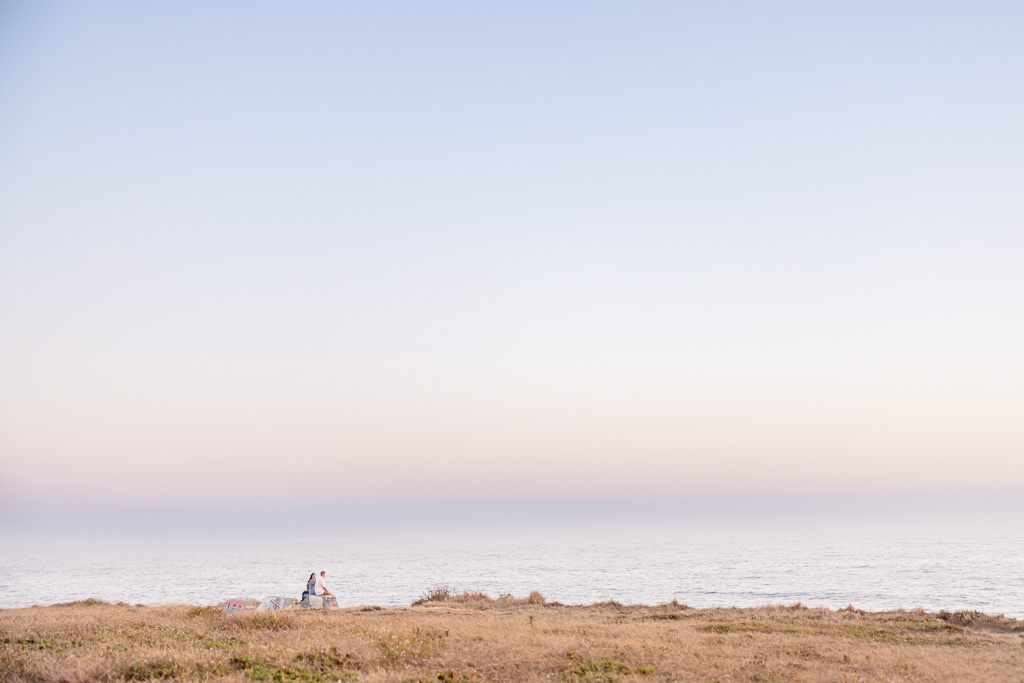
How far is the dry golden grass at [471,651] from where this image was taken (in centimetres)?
1507

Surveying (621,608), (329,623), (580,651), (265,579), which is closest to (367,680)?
(580,651)

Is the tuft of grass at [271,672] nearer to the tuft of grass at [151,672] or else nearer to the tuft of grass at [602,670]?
the tuft of grass at [151,672]

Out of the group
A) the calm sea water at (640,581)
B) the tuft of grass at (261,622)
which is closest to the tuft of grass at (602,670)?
the tuft of grass at (261,622)

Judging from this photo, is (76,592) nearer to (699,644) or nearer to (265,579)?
(265,579)

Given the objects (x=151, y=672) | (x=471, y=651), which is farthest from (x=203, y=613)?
(x=471, y=651)

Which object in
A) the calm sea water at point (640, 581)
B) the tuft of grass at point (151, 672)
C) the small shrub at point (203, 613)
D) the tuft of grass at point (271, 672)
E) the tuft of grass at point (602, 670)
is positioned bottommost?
the calm sea water at point (640, 581)

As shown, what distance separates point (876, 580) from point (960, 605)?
2259cm

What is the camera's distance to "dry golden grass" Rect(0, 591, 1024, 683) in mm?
15070

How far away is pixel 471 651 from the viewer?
17.9 meters

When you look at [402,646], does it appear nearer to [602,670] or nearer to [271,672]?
[271,672]

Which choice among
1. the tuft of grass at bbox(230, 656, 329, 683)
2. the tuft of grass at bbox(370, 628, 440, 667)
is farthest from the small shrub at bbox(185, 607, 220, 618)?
the tuft of grass at bbox(230, 656, 329, 683)

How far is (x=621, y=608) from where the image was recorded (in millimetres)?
38281

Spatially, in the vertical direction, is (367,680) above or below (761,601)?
above

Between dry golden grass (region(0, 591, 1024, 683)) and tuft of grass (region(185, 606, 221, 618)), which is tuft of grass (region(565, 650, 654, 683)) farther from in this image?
tuft of grass (region(185, 606, 221, 618))
